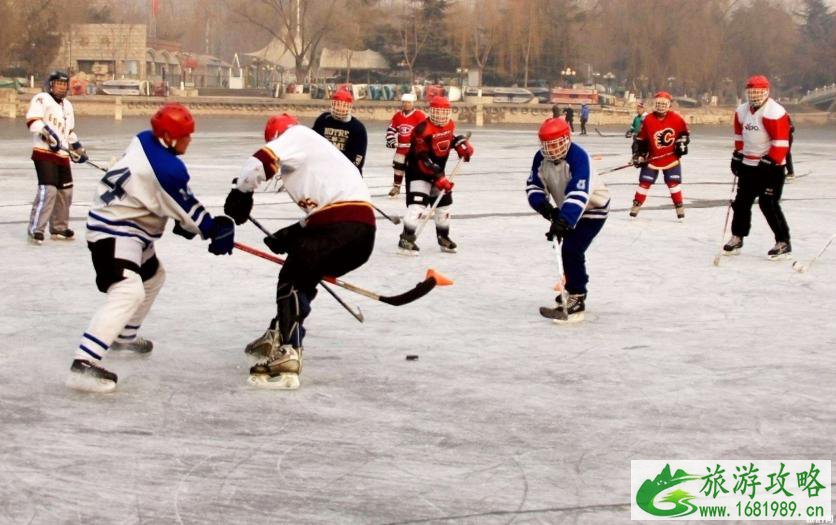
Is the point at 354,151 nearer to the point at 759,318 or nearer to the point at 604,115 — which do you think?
the point at 759,318

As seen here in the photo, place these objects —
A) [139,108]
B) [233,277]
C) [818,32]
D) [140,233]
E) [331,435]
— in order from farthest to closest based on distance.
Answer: [818,32], [139,108], [233,277], [140,233], [331,435]

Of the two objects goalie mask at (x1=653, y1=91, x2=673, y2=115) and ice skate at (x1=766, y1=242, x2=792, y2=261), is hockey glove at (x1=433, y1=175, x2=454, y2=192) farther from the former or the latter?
goalie mask at (x1=653, y1=91, x2=673, y2=115)

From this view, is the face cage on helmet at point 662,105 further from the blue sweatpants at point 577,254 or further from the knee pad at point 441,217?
the blue sweatpants at point 577,254

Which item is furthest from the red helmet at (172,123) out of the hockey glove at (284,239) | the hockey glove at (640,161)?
the hockey glove at (640,161)

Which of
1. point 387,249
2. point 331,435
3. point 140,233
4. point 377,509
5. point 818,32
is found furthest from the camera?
point 818,32

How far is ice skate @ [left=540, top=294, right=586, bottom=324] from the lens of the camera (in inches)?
291

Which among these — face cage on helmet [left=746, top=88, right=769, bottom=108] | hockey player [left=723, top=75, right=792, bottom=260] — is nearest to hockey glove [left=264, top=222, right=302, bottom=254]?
hockey player [left=723, top=75, right=792, bottom=260]

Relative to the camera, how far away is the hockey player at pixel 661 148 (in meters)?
13.4

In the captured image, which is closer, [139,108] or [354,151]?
[354,151]

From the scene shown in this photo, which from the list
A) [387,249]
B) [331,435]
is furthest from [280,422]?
[387,249]

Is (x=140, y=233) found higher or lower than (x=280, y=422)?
higher

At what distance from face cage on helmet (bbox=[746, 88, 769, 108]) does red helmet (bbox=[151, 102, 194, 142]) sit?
6.31 meters

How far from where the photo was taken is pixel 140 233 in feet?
18.5

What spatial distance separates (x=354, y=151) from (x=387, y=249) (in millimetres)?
1004
